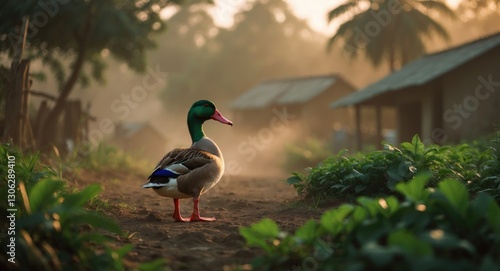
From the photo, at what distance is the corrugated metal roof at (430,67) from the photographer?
13.8 meters

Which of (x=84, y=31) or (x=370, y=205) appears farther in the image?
(x=84, y=31)

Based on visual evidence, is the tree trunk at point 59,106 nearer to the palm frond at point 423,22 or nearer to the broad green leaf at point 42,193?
the broad green leaf at point 42,193

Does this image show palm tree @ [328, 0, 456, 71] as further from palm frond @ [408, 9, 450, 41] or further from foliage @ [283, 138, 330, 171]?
foliage @ [283, 138, 330, 171]

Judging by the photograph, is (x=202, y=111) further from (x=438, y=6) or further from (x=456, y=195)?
(x=438, y=6)

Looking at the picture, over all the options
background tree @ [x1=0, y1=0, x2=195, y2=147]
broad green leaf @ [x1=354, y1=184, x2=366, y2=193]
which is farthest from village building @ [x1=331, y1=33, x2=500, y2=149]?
broad green leaf @ [x1=354, y1=184, x2=366, y2=193]

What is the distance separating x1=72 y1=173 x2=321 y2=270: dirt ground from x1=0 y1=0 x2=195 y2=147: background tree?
4985 mm

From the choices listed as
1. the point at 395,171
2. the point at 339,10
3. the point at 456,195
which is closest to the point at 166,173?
the point at 395,171

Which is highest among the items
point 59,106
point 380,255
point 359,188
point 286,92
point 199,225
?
point 286,92

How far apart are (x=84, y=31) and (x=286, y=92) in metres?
14.9

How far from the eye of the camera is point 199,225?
233 inches

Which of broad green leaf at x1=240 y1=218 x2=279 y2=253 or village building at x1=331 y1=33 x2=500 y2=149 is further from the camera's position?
village building at x1=331 y1=33 x2=500 y2=149

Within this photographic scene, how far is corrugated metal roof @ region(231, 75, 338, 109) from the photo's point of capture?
25.9m

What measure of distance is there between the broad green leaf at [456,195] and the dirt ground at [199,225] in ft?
4.83

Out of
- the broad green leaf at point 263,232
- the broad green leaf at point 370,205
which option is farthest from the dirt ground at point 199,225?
the broad green leaf at point 370,205
